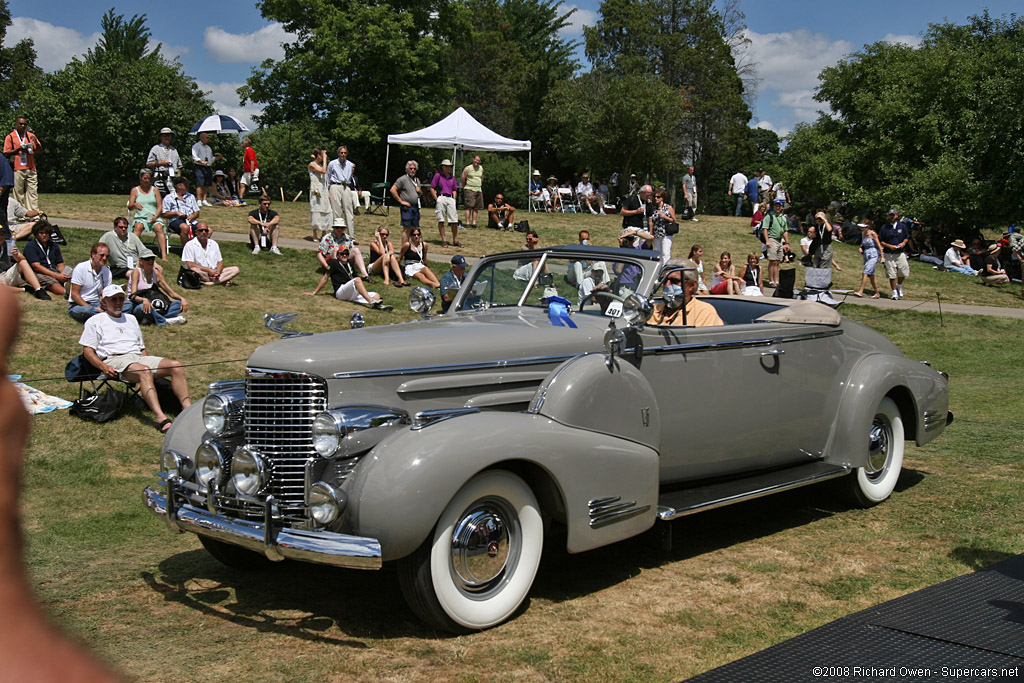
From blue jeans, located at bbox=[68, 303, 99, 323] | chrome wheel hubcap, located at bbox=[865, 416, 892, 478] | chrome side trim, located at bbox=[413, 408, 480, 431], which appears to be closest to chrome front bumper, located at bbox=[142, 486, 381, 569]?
chrome side trim, located at bbox=[413, 408, 480, 431]

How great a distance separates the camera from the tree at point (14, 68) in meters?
44.5

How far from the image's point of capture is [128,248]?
12.4 meters

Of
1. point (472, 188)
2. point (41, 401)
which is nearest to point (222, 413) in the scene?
point (41, 401)

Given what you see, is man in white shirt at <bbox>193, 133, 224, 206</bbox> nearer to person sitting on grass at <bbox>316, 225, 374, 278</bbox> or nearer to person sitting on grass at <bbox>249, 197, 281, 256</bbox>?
person sitting on grass at <bbox>249, 197, 281, 256</bbox>

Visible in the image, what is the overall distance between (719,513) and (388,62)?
3524cm

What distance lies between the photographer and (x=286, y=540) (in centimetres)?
425

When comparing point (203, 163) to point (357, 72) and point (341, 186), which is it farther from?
point (357, 72)

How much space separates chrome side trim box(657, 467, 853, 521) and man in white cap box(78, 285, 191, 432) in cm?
575

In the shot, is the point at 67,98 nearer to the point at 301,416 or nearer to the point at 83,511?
the point at 83,511

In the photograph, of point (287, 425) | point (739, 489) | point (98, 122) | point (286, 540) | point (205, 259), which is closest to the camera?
point (286, 540)

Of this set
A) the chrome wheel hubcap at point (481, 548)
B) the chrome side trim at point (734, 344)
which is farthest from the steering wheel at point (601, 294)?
the chrome wheel hubcap at point (481, 548)

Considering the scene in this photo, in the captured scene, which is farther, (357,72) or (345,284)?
(357,72)

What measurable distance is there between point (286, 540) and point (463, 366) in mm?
1368

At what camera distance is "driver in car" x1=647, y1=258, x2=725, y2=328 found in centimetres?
572
